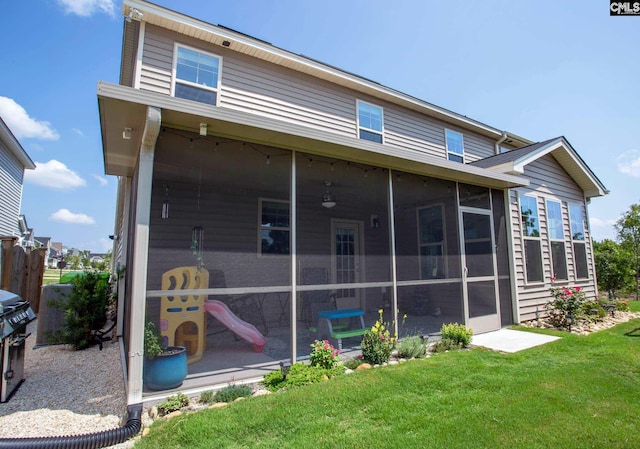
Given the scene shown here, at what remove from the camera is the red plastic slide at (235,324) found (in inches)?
137

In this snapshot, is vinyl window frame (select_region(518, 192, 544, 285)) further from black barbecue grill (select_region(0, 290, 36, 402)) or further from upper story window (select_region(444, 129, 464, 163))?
black barbecue grill (select_region(0, 290, 36, 402))

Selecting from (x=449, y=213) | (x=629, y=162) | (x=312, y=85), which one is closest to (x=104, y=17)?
(x=312, y=85)

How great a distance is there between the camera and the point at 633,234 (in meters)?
12.9

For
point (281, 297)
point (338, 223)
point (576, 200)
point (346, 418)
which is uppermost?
point (576, 200)

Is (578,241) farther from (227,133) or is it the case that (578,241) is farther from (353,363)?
(227,133)

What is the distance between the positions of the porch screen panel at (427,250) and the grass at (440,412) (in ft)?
4.17

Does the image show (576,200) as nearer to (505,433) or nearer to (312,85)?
(312,85)

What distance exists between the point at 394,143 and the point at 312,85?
2504 mm

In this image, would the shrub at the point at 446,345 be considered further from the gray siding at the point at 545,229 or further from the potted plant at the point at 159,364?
→ the potted plant at the point at 159,364

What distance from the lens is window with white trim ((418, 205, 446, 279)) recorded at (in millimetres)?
5172

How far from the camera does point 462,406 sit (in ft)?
9.29

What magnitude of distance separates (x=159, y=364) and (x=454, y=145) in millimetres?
9123

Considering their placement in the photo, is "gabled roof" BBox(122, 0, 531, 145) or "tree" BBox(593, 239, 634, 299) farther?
"tree" BBox(593, 239, 634, 299)

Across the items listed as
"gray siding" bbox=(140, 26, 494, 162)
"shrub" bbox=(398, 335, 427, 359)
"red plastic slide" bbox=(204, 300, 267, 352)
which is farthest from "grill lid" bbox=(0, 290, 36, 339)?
"shrub" bbox=(398, 335, 427, 359)
